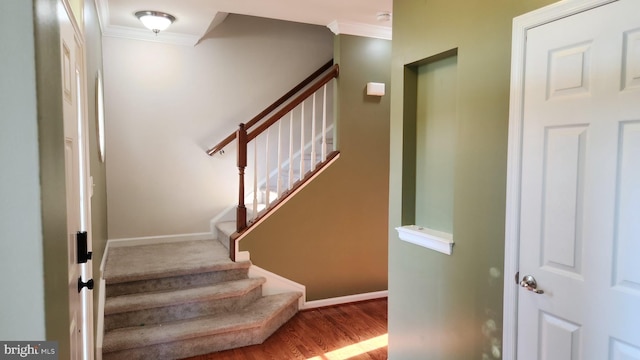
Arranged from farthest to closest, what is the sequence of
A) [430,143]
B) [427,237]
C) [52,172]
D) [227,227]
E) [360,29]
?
[227,227] → [360,29] → [430,143] → [427,237] → [52,172]

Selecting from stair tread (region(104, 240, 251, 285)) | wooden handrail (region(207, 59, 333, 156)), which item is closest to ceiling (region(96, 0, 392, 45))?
wooden handrail (region(207, 59, 333, 156))

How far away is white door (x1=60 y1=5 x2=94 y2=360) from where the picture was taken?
1.36 metres

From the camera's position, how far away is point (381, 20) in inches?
137

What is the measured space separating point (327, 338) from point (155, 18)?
2982 millimetres

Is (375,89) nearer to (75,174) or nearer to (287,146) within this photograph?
(287,146)

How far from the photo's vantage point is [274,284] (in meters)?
3.55

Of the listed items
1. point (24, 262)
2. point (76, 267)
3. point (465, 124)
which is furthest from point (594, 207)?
point (76, 267)

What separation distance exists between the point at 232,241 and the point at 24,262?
8.50ft

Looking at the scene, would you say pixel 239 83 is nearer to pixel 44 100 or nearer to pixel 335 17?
pixel 335 17

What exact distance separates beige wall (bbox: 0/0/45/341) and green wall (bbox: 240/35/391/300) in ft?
8.66

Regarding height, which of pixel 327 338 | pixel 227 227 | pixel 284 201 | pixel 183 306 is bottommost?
pixel 327 338

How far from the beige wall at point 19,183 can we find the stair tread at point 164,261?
2374 mm

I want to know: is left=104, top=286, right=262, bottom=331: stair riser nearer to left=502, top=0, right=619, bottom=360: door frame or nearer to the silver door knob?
left=502, top=0, right=619, bottom=360: door frame

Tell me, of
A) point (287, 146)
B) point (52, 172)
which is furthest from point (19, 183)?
point (287, 146)
